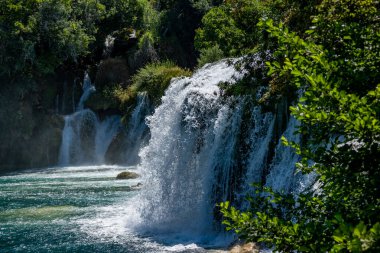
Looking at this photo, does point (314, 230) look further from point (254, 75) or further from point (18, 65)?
point (18, 65)

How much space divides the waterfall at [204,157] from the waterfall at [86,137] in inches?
766

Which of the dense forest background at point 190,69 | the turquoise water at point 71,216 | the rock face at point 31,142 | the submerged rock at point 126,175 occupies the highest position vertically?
the dense forest background at point 190,69

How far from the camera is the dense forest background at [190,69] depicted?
3.90 metres

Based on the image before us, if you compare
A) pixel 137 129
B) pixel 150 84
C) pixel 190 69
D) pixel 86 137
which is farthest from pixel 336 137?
pixel 190 69

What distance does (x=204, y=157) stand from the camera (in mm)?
14375

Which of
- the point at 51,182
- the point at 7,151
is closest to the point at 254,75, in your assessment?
the point at 51,182

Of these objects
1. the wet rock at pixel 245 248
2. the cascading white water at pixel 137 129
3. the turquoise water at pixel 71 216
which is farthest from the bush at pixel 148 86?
the wet rock at pixel 245 248

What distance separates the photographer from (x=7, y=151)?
→ 3469 cm

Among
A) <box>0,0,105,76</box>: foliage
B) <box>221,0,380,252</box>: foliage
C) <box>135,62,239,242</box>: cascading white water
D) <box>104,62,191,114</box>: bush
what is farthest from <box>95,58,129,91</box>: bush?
<box>221,0,380,252</box>: foliage

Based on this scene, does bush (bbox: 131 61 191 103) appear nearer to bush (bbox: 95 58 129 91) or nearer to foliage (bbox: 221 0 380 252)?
bush (bbox: 95 58 129 91)

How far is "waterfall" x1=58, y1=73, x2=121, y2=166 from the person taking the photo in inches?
1398

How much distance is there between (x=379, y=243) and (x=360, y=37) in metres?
2.16

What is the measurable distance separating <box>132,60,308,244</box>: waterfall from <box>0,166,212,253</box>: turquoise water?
3.66ft

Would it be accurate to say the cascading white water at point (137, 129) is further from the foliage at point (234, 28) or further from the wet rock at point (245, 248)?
the wet rock at point (245, 248)
